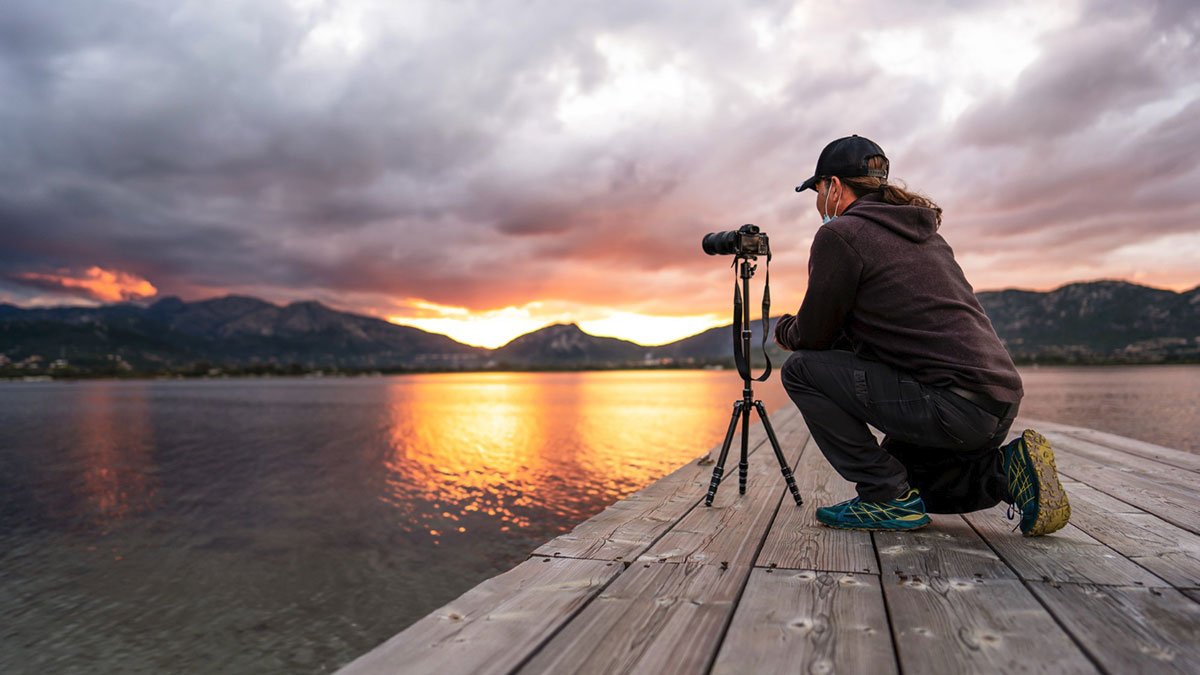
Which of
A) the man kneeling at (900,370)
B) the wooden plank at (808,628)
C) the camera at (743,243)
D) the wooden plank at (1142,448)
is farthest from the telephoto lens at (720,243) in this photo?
the wooden plank at (1142,448)

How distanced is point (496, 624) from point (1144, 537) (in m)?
3.35

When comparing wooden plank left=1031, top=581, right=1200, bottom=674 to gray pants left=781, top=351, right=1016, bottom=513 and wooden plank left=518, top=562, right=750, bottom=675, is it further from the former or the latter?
wooden plank left=518, top=562, right=750, bottom=675

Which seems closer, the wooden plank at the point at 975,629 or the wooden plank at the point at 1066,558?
the wooden plank at the point at 975,629

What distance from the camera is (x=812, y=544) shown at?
3.14m

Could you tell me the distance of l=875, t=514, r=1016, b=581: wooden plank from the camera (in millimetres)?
2652

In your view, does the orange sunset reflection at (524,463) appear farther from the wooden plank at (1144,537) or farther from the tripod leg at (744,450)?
the wooden plank at (1144,537)

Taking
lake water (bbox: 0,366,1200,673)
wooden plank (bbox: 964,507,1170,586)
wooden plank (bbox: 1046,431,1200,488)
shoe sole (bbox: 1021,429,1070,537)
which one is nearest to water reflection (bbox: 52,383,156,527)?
lake water (bbox: 0,366,1200,673)

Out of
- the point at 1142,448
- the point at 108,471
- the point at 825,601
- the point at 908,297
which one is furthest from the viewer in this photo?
the point at 108,471

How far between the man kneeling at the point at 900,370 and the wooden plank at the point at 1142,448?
11.9 feet

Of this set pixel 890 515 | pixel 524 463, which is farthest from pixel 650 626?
pixel 524 463

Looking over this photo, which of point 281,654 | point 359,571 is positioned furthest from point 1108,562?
point 359,571

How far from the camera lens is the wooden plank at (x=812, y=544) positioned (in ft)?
9.19

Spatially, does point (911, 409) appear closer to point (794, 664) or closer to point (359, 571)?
point (794, 664)

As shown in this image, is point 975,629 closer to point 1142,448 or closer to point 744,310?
point 744,310
